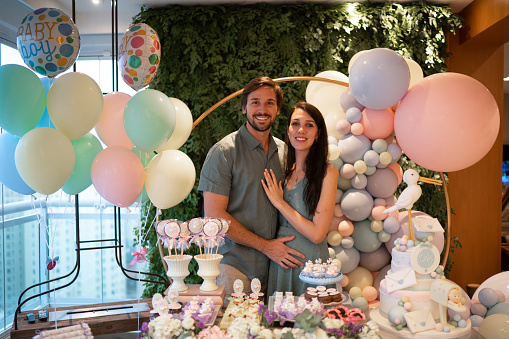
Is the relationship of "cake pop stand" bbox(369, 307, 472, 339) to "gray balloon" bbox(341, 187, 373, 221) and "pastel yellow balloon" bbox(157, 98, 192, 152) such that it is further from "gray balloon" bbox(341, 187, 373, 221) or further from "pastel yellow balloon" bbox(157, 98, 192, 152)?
"pastel yellow balloon" bbox(157, 98, 192, 152)

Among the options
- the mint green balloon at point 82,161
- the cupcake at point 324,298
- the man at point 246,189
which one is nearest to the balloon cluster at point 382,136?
the man at point 246,189

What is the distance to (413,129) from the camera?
2.56 m

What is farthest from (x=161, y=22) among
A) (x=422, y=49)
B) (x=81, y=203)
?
(x=422, y=49)

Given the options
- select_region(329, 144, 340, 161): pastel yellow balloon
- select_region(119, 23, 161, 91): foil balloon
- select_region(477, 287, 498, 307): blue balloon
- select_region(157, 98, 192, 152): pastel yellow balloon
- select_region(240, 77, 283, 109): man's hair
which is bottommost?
select_region(477, 287, 498, 307): blue balloon

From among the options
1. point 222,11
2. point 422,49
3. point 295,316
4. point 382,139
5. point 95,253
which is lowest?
point 95,253

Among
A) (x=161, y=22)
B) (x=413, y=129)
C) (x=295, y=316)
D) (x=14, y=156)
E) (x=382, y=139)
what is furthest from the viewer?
(x=161, y=22)

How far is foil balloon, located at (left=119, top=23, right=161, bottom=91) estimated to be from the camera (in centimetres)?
231

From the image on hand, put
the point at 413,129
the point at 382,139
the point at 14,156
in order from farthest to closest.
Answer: the point at 382,139
the point at 413,129
the point at 14,156

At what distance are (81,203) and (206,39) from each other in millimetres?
2484

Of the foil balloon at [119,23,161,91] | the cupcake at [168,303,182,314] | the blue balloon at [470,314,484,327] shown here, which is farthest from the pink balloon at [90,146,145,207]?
the blue balloon at [470,314,484,327]

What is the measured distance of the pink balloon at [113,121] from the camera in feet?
7.29

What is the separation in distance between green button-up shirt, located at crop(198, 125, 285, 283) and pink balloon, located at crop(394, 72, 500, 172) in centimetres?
87

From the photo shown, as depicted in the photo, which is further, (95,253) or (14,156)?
(95,253)

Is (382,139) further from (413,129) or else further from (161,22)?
(161,22)
